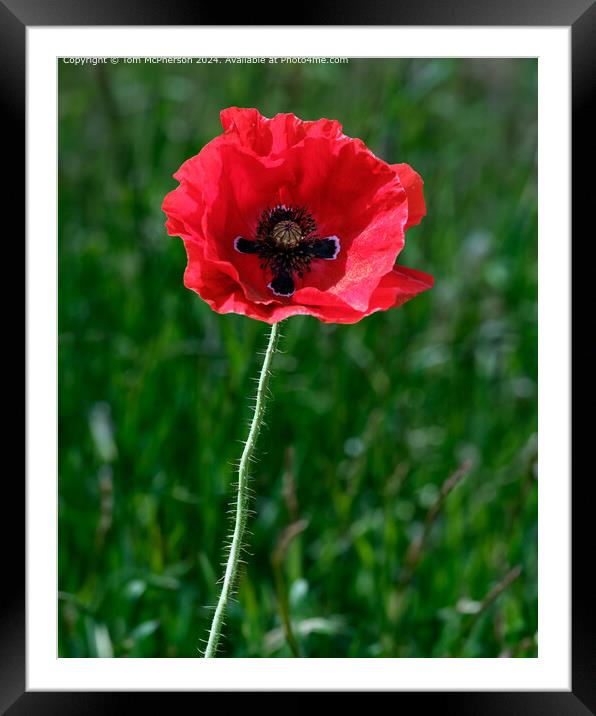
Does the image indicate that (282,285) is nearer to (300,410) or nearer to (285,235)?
(285,235)

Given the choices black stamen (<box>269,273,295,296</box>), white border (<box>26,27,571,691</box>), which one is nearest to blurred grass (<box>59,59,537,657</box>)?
white border (<box>26,27,571,691</box>)

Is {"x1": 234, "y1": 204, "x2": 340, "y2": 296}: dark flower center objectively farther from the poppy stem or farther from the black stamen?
the poppy stem

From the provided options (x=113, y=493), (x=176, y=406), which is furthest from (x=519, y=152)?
(x=113, y=493)

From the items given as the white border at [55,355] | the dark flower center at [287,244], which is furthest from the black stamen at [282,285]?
the white border at [55,355]

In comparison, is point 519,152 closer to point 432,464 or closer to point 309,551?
point 432,464

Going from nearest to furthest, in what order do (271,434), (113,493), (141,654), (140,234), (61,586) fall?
(141,654)
(61,586)
(113,493)
(271,434)
(140,234)

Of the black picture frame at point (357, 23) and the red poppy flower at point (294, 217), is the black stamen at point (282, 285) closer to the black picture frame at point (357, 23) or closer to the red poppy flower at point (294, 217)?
the red poppy flower at point (294, 217)
